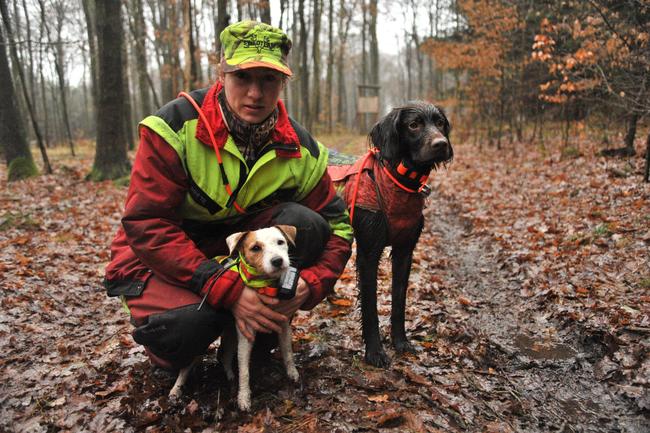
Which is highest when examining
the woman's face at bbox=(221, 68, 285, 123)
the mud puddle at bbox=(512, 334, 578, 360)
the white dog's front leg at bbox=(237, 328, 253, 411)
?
the woman's face at bbox=(221, 68, 285, 123)

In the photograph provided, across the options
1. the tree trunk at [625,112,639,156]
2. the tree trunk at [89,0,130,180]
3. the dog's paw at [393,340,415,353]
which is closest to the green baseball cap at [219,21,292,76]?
the dog's paw at [393,340,415,353]

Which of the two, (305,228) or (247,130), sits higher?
(247,130)

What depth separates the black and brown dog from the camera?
320 cm

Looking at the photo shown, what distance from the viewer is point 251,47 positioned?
2.49 meters

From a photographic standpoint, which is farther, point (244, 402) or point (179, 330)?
point (244, 402)

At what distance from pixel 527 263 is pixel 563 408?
273cm

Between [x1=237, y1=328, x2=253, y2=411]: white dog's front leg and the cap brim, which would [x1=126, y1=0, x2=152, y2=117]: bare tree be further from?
[x1=237, y1=328, x2=253, y2=411]: white dog's front leg

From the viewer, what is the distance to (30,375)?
3.29 metres

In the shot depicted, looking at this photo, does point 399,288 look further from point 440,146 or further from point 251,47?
point 251,47

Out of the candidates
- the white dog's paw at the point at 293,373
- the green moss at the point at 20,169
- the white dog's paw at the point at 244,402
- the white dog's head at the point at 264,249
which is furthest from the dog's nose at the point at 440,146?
the green moss at the point at 20,169

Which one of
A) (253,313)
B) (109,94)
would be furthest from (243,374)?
(109,94)

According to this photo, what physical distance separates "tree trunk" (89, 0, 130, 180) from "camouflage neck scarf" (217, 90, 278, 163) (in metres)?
9.38

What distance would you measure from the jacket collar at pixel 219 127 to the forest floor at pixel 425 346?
156 cm

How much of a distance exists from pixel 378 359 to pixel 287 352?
741 millimetres
